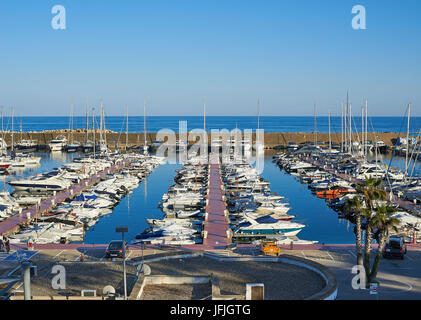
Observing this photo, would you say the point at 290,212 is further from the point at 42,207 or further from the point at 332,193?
the point at 42,207

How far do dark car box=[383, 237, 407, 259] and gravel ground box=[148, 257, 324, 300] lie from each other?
26.3 ft

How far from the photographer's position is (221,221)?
35.5 meters

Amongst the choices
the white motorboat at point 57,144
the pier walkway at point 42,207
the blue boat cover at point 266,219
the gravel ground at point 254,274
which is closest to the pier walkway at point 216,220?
the blue boat cover at point 266,219

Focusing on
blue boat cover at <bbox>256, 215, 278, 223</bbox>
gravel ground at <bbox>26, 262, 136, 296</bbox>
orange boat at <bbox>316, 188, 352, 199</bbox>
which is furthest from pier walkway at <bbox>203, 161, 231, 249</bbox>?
orange boat at <bbox>316, 188, 352, 199</bbox>

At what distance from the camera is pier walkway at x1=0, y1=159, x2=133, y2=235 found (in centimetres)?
3416

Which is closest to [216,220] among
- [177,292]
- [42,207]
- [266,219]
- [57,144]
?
[266,219]

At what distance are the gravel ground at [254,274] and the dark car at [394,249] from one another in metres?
8.02

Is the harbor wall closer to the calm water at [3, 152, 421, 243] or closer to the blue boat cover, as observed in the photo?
the calm water at [3, 152, 421, 243]

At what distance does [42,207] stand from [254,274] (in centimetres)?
2779

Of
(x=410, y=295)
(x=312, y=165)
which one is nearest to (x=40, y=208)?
(x=410, y=295)

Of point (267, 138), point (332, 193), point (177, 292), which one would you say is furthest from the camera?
point (267, 138)

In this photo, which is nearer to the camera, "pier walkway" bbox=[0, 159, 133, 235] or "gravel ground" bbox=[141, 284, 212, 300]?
"gravel ground" bbox=[141, 284, 212, 300]

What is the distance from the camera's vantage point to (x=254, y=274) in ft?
59.1

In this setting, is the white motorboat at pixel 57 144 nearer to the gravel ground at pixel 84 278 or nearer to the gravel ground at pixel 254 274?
the gravel ground at pixel 84 278
